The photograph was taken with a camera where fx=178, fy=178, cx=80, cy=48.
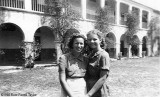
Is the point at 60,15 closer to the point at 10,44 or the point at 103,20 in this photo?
the point at 103,20

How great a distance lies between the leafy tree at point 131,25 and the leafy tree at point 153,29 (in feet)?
16.0

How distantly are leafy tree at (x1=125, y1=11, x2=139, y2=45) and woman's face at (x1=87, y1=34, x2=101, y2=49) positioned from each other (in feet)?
59.8

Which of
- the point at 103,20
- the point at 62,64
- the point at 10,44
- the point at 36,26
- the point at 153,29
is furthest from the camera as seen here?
the point at 153,29

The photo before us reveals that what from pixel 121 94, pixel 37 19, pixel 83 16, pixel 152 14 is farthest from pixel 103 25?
pixel 152 14

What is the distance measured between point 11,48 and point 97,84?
43.9 feet

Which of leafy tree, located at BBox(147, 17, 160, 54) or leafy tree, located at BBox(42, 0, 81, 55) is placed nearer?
leafy tree, located at BBox(42, 0, 81, 55)

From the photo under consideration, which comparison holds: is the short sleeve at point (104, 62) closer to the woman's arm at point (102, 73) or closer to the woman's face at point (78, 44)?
the woman's arm at point (102, 73)

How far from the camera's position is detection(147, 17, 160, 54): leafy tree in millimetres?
23538

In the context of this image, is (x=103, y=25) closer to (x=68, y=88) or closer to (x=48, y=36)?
(x=48, y=36)

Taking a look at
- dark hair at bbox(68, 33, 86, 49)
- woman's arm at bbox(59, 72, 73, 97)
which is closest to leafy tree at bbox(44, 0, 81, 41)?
dark hair at bbox(68, 33, 86, 49)

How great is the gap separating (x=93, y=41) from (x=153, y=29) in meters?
23.9

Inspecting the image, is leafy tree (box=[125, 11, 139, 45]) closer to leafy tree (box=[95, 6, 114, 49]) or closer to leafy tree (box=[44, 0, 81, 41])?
leafy tree (box=[95, 6, 114, 49])

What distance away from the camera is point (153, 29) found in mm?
23875

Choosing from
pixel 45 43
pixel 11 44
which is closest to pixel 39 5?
pixel 11 44
